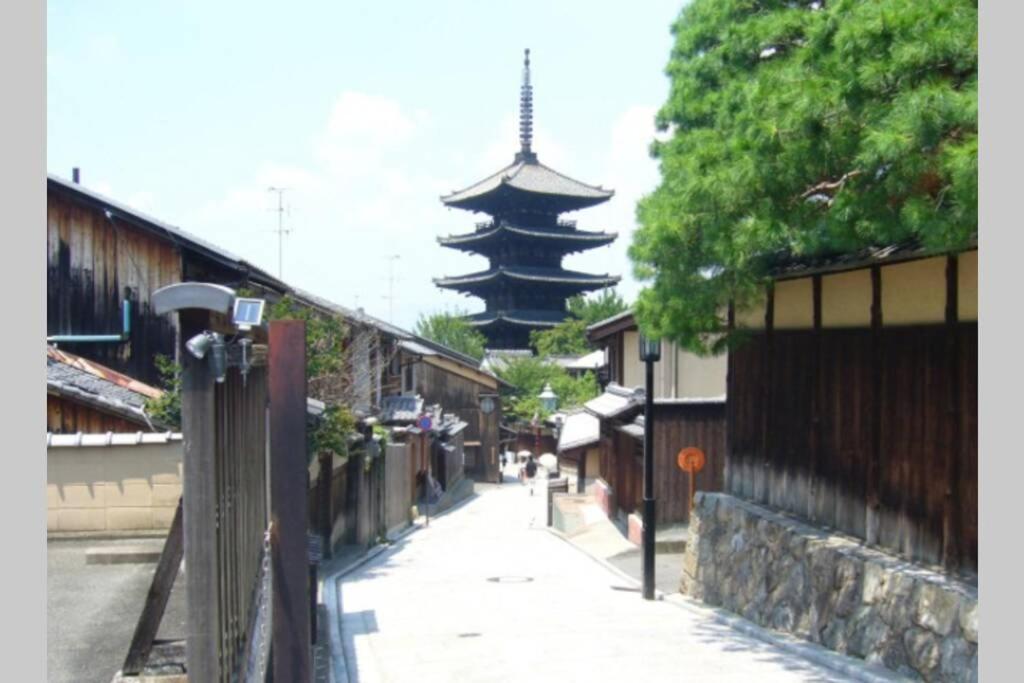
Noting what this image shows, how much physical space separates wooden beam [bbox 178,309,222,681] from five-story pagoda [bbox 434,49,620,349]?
58382 millimetres

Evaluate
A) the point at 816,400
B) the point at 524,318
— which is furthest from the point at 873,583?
the point at 524,318

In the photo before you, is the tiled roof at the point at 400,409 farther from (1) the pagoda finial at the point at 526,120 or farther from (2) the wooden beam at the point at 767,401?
(1) the pagoda finial at the point at 526,120

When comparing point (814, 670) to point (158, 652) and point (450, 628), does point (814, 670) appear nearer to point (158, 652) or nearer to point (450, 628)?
point (450, 628)

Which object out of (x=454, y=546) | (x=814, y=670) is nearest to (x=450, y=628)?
(x=814, y=670)

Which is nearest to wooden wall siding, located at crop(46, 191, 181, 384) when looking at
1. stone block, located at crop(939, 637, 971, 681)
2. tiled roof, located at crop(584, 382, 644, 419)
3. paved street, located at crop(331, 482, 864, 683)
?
paved street, located at crop(331, 482, 864, 683)

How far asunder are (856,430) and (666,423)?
9.49 metres

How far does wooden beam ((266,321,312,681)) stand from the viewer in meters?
6.31

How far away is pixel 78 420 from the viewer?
42.3 feet

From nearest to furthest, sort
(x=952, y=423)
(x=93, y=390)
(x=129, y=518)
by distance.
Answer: (x=952, y=423)
(x=129, y=518)
(x=93, y=390)

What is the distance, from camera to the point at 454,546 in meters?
24.8

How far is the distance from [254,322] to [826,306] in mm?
8509

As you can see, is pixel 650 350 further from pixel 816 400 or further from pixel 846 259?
pixel 846 259

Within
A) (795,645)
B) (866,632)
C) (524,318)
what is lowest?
(795,645)

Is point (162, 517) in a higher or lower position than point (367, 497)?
higher
